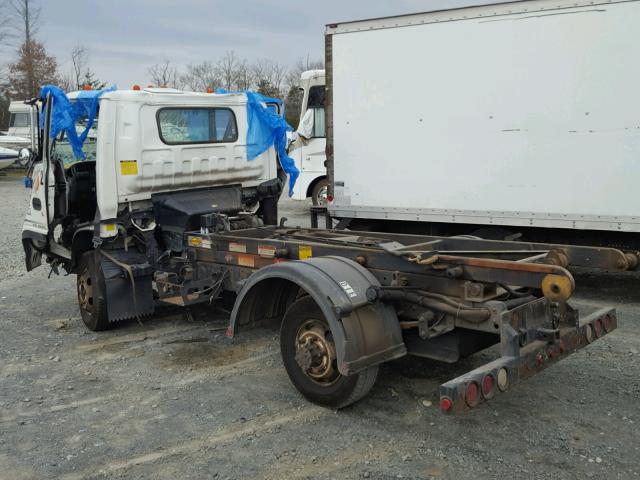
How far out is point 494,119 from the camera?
296 inches

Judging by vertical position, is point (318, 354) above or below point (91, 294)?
below

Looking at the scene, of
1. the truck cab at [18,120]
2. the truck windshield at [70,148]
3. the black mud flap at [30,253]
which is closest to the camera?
the truck windshield at [70,148]

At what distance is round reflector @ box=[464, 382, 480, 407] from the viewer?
133 inches

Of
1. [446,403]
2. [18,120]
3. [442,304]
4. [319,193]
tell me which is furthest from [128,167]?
[18,120]

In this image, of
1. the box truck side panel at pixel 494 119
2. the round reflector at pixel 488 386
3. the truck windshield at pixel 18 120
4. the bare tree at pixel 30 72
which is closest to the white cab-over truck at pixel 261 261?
the round reflector at pixel 488 386

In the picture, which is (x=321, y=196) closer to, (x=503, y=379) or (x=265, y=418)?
(x=265, y=418)

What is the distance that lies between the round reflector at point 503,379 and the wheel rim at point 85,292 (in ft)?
14.4

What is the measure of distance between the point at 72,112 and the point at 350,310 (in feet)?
12.8

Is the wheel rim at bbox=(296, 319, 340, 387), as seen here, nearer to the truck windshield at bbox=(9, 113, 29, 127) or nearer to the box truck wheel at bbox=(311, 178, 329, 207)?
the box truck wheel at bbox=(311, 178, 329, 207)

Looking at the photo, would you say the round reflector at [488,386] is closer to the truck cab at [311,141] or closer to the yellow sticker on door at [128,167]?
the yellow sticker on door at [128,167]

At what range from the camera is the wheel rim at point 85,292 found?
6.55m

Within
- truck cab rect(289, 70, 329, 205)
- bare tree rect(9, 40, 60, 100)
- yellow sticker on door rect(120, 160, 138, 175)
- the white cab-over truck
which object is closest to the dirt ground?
the white cab-over truck

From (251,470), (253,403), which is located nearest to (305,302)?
(253,403)

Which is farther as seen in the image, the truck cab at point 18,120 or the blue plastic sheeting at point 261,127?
the truck cab at point 18,120
